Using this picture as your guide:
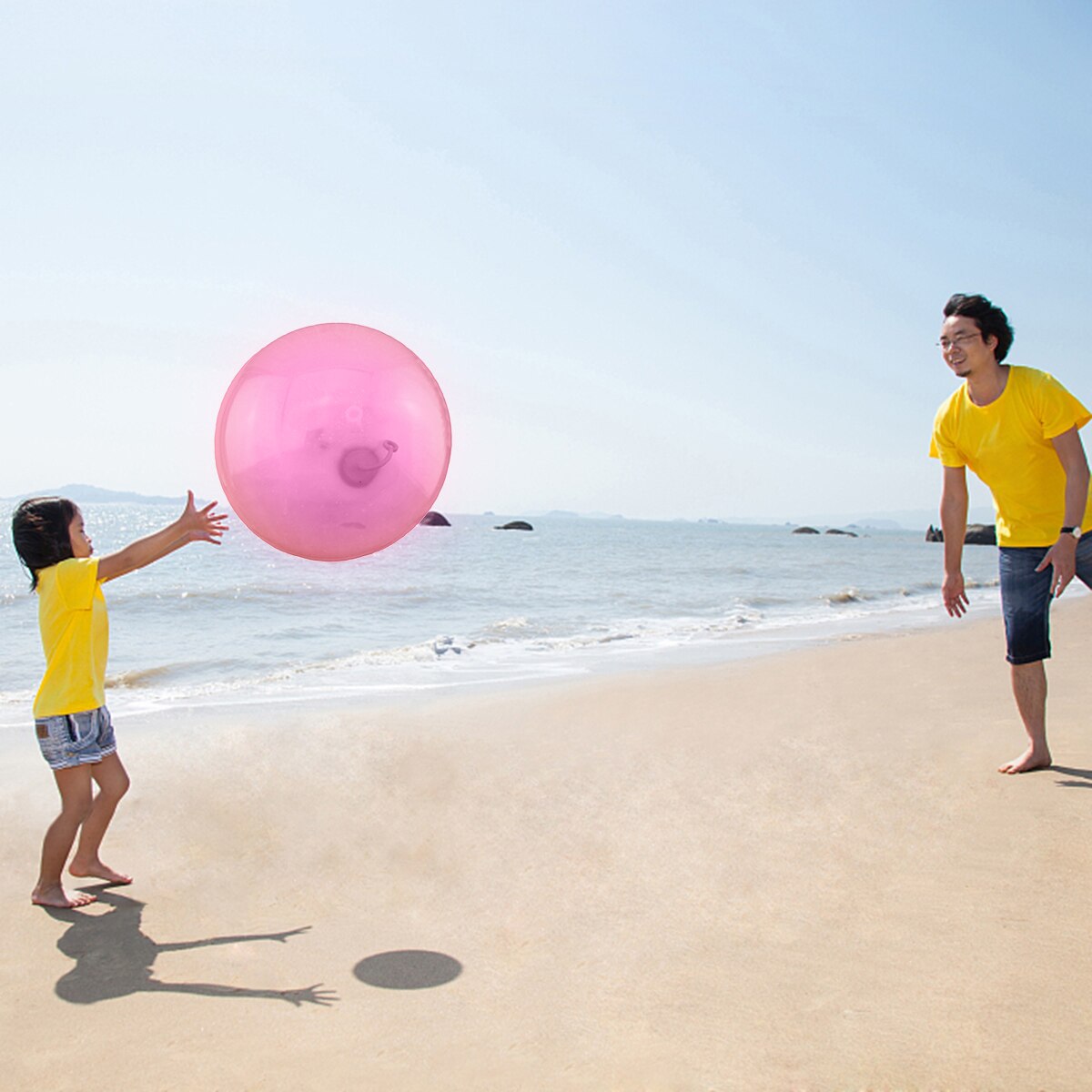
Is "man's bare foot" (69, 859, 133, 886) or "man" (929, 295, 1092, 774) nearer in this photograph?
"man's bare foot" (69, 859, 133, 886)

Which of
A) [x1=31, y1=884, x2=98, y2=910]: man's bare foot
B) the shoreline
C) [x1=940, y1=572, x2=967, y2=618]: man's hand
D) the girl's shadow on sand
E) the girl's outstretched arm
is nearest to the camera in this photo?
the girl's shadow on sand

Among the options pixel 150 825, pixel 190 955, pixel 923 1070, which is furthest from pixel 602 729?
pixel 923 1070

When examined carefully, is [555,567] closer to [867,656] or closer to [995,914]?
[867,656]

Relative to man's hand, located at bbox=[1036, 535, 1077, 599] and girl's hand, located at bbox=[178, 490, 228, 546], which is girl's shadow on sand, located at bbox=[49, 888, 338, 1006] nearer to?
girl's hand, located at bbox=[178, 490, 228, 546]

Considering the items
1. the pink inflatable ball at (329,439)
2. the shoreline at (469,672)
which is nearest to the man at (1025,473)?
the pink inflatable ball at (329,439)

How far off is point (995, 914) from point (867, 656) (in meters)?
5.29

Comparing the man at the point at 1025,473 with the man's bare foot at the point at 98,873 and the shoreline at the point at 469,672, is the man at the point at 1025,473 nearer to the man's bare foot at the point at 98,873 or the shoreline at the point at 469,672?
the man's bare foot at the point at 98,873

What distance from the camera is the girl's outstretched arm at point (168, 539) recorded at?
2.99m

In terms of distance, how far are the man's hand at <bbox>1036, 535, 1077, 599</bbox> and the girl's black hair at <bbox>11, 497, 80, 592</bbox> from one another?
371cm

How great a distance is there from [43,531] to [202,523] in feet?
1.64

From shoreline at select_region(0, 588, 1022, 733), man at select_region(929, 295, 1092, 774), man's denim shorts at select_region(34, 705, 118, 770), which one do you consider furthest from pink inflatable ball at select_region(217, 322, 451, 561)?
shoreline at select_region(0, 588, 1022, 733)

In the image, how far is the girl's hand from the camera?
10.3 feet

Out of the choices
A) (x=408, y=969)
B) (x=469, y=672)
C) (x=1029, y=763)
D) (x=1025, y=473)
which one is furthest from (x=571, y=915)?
(x=469, y=672)

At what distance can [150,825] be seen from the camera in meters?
3.55
